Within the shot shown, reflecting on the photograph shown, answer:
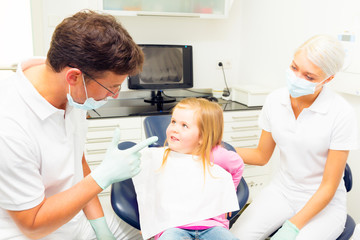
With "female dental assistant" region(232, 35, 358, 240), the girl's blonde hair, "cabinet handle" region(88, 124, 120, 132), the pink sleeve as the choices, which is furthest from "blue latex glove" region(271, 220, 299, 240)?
"cabinet handle" region(88, 124, 120, 132)

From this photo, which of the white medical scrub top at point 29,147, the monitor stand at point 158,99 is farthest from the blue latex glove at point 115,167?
the monitor stand at point 158,99

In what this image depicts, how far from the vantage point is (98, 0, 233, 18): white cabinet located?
246 cm

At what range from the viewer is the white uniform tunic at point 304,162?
4.43 ft

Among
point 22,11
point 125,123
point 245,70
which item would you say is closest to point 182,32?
point 245,70

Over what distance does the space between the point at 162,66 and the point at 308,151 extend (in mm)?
1629

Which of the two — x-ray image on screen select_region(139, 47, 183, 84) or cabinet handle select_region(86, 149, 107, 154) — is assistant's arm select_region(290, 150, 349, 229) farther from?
x-ray image on screen select_region(139, 47, 183, 84)

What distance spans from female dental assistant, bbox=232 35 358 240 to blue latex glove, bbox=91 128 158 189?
662 millimetres

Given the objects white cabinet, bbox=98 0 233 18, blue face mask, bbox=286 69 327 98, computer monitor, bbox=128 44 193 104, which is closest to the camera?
blue face mask, bbox=286 69 327 98

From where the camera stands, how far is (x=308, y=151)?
4.74 ft

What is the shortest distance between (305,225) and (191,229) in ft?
1.68

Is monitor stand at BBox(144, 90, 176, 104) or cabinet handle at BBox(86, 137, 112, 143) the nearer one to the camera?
cabinet handle at BBox(86, 137, 112, 143)

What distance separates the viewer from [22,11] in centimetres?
246

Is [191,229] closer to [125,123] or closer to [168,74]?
[125,123]

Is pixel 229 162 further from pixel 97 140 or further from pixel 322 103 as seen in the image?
pixel 97 140
